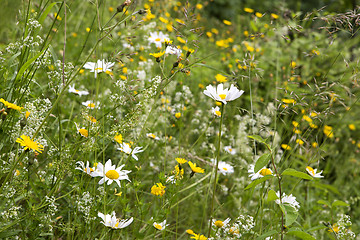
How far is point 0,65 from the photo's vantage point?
158 centimetres

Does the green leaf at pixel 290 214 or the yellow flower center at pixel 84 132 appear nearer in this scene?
the green leaf at pixel 290 214

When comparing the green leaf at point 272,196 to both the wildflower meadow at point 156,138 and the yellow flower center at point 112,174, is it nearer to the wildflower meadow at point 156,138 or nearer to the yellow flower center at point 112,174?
the wildflower meadow at point 156,138

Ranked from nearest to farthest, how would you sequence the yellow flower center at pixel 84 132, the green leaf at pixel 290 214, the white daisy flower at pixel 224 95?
1. the green leaf at pixel 290 214
2. the white daisy flower at pixel 224 95
3. the yellow flower center at pixel 84 132

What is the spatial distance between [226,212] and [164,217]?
3.21ft

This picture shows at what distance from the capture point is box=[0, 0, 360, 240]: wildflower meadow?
1.34m

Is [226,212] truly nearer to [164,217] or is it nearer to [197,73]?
[164,217]

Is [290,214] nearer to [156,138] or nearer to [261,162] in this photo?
[261,162]

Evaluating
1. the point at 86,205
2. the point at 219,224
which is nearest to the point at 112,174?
the point at 86,205

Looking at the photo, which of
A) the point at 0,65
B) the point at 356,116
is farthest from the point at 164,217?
the point at 356,116

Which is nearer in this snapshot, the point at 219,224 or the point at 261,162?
the point at 261,162

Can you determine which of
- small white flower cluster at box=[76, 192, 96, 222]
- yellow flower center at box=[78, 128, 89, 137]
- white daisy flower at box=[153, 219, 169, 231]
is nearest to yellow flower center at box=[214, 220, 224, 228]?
white daisy flower at box=[153, 219, 169, 231]

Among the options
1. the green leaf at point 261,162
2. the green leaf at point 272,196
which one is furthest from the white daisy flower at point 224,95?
the green leaf at point 272,196

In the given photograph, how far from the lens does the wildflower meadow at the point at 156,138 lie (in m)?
1.34

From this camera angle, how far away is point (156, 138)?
1943 millimetres
